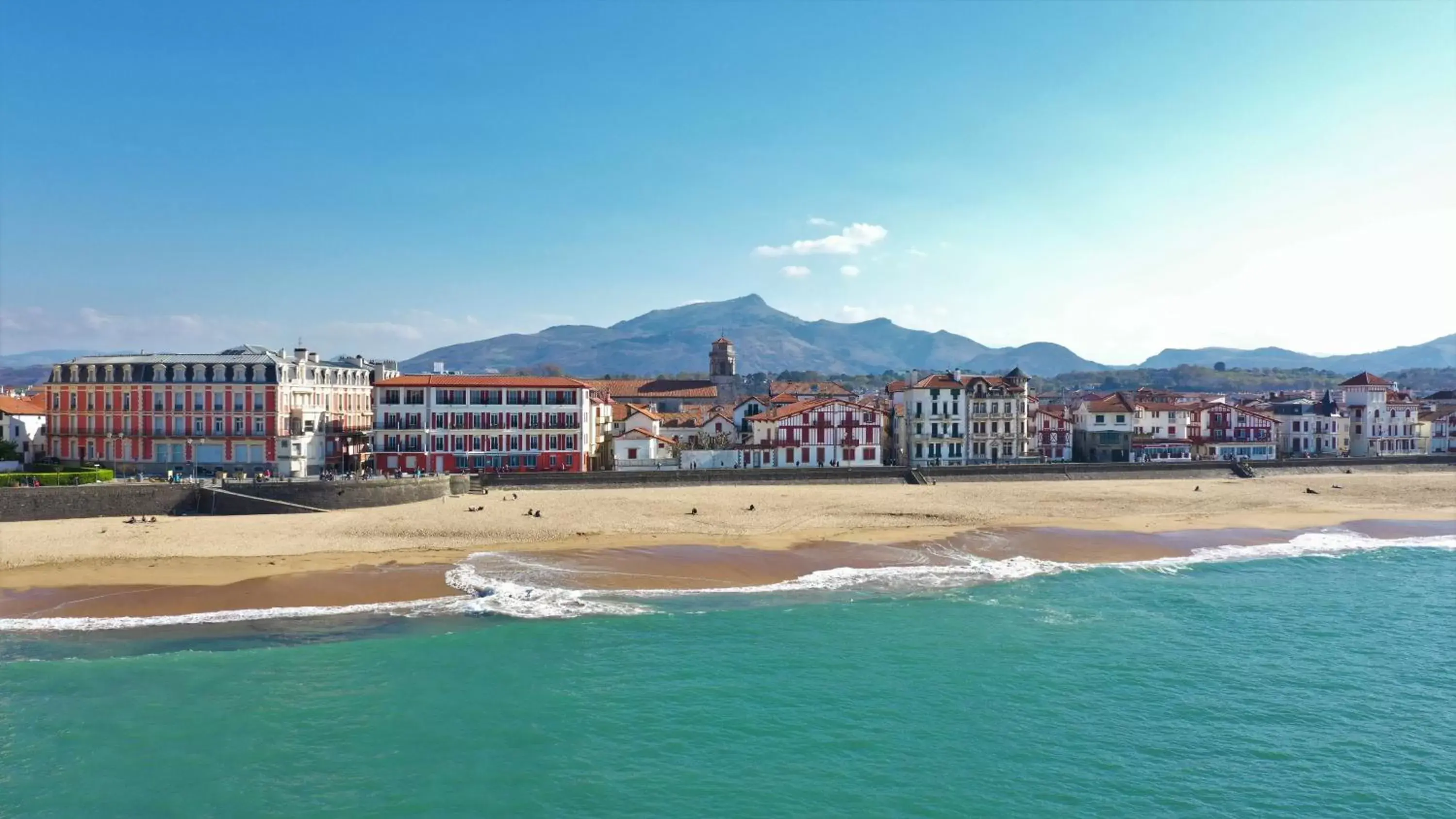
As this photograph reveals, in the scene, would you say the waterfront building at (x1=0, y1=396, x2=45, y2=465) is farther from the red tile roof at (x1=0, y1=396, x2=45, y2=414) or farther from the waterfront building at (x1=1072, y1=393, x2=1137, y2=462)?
the waterfront building at (x1=1072, y1=393, x2=1137, y2=462)

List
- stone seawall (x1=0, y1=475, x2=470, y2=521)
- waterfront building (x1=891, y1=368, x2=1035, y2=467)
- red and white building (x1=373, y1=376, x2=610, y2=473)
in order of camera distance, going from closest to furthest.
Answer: stone seawall (x1=0, y1=475, x2=470, y2=521), red and white building (x1=373, y1=376, x2=610, y2=473), waterfront building (x1=891, y1=368, x2=1035, y2=467)

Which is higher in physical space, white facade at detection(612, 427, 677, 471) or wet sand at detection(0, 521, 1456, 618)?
white facade at detection(612, 427, 677, 471)

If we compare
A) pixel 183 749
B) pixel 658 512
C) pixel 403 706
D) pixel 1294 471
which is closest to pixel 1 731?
pixel 183 749

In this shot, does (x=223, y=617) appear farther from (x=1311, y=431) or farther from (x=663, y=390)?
(x=1311, y=431)

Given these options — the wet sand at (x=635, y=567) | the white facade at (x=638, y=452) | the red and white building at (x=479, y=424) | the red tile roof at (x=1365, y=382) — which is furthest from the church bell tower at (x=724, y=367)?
the wet sand at (x=635, y=567)

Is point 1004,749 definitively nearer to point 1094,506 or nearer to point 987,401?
point 1094,506

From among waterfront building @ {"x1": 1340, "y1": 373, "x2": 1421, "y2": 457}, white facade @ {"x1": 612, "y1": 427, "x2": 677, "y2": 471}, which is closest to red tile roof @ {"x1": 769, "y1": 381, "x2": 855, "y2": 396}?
white facade @ {"x1": 612, "y1": 427, "x2": 677, "y2": 471}
